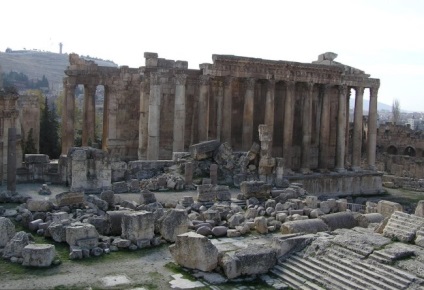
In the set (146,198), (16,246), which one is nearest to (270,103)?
(146,198)

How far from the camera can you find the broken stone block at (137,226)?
49.9 ft

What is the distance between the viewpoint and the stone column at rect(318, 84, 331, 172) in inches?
1387

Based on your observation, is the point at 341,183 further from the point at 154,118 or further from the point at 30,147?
the point at 30,147

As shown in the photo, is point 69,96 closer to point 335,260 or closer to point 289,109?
point 289,109

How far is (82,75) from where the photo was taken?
106ft

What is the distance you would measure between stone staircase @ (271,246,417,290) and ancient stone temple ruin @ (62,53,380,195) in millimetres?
16284

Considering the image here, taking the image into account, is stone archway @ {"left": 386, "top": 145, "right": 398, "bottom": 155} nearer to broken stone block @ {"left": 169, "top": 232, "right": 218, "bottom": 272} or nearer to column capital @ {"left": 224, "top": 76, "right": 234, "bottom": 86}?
column capital @ {"left": 224, "top": 76, "right": 234, "bottom": 86}

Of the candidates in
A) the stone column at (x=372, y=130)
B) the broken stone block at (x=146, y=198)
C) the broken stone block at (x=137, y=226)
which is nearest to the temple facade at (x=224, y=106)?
the stone column at (x=372, y=130)

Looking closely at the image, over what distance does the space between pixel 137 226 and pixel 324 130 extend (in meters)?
22.5

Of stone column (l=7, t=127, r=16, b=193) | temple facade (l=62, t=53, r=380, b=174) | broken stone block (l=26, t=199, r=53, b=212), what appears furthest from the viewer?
temple facade (l=62, t=53, r=380, b=174)

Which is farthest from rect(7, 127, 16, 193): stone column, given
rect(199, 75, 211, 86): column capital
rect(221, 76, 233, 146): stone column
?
rect(221, 76, 233, 146): stone column

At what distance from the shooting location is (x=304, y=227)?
16750 millimetres

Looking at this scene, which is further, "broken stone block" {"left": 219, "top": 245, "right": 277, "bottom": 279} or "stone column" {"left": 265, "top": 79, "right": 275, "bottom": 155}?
"stone column" {"left": 265, "top": 79, "right": 275, "bottom": 155}

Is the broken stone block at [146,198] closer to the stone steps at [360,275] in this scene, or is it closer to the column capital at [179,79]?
the stone steps at [360,275]
